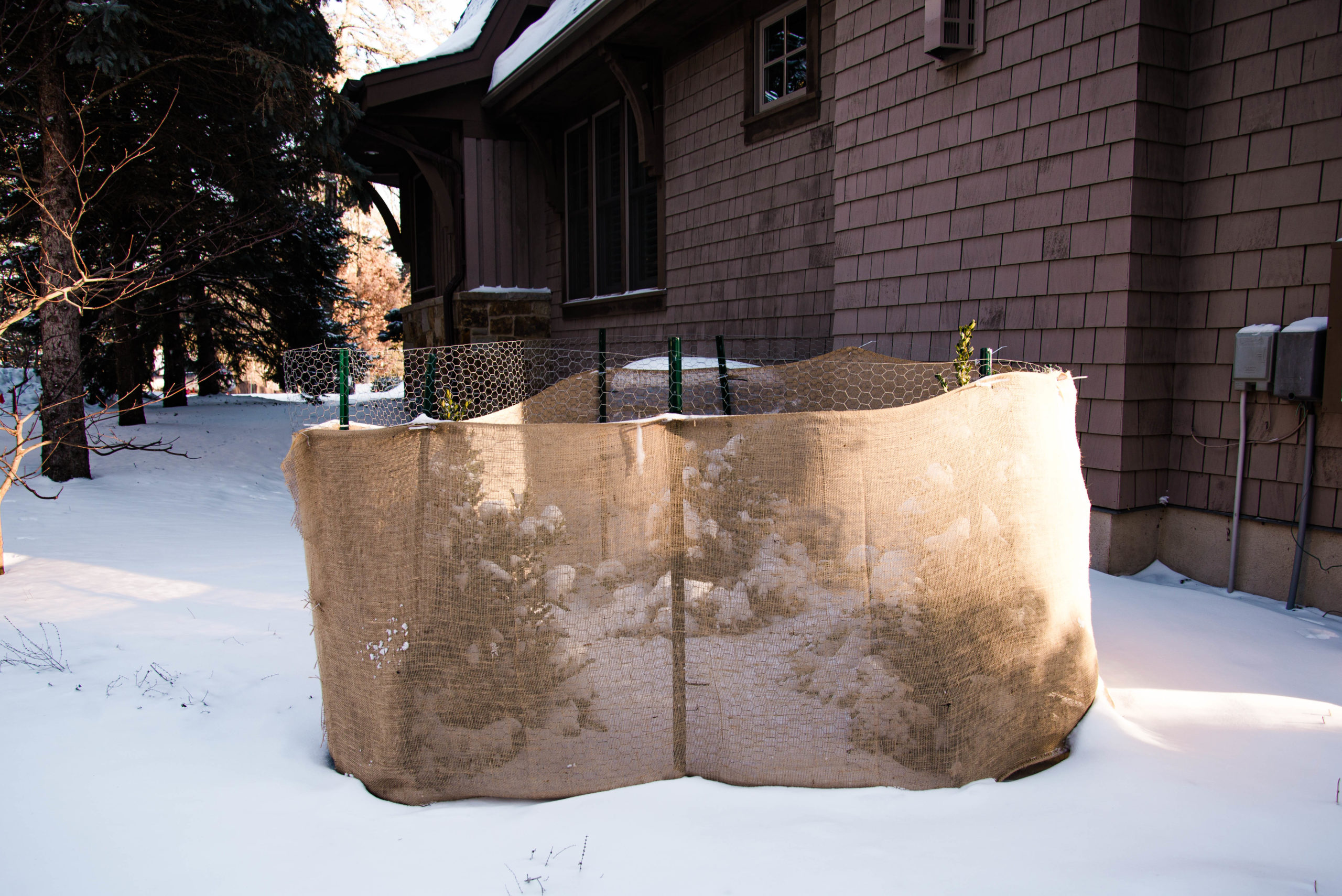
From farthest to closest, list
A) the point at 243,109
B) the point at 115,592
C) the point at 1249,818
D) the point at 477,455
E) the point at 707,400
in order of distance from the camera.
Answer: the point at 243,109 → the point at 707,400 → the point at 115,592 → the point at 477,455 → the point at 1249,818

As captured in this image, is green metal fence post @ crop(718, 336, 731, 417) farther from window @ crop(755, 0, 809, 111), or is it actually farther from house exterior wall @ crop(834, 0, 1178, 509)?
window @ crop(755, 0, 809, 111)

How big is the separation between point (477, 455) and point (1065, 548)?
206cm

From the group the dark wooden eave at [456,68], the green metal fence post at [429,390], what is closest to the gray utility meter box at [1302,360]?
the green metal fence post at [429,390]

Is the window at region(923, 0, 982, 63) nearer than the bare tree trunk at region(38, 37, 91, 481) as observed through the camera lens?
Yes

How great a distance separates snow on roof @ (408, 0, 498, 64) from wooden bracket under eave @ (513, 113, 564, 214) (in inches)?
42.1

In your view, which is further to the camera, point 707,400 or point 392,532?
point 707,400

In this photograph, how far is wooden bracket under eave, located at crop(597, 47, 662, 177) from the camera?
806 cm

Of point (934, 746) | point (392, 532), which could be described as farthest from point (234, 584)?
point (934, 746)

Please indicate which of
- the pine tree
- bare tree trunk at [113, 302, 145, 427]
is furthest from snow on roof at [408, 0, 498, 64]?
bare tree trunk at [113, 302, 145, 427]

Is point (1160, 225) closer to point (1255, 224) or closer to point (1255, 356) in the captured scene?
point (1255, 224)

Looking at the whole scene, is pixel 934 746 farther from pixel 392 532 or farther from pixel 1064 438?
pixel 392 532

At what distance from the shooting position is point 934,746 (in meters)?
2.53

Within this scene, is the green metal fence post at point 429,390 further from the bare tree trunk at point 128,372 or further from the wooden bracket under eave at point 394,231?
the wooden bracket under eave at point 394,231

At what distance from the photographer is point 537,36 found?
368 inches
